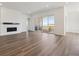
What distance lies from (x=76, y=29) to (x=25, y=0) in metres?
10.5

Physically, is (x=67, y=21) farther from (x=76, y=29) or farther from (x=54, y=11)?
(x=54, y=11)

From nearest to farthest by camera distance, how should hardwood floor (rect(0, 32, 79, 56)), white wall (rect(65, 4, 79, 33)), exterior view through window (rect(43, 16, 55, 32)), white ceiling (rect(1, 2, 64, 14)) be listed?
hardwood floor (rect(0, 32, 79, 56)), white ceiling (rect(1, 2, 64, 14)), exterior view through window (rect(43, 16, 55, 32)), white wall (rect(65, 4, 79, 33))

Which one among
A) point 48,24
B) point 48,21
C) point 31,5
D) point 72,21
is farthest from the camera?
point 72,21

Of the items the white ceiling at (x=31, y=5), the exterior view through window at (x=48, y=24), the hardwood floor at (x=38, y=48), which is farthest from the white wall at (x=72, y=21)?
the hardwood floor at (x=38, y=48)

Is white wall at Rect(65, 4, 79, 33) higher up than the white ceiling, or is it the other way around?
the white ceiling

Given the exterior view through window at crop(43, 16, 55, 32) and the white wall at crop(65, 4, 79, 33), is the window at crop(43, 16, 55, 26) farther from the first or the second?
the white wall at crop(65, 4, 79, 33)

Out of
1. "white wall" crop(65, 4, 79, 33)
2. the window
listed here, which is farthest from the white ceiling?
"white wall" crop(65, 4, 79, 33)

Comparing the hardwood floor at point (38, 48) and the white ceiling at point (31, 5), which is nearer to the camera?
A: the hardwood floor at point (38, 48)

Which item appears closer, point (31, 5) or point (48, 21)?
point (31, 5)

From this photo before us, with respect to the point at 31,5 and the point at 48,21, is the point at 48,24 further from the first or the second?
the point at 31,5

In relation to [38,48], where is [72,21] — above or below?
above

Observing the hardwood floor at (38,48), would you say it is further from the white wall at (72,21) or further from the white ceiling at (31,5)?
the white wall at (72,21)

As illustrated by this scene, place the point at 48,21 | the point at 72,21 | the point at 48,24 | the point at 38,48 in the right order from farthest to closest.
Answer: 1. the point at 72,21
2. the point at 48,24
3. the point at 48,21
4. the point at 38,48

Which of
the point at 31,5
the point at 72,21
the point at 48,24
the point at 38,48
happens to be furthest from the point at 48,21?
the point at 38,48
